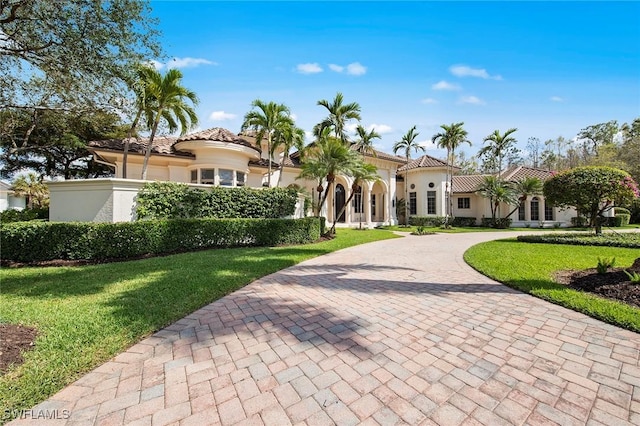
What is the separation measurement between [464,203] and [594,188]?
1922cm

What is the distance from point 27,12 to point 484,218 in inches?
1351

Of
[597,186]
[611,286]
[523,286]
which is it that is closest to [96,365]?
[523,286]

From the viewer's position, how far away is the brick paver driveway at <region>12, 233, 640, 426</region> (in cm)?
239

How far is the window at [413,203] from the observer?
30.4m

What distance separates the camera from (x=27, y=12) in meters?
5.38

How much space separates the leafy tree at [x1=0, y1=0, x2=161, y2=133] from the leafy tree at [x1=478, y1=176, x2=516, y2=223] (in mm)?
30510

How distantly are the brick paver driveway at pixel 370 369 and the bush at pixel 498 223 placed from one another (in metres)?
28.1

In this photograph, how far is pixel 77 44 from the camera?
19.1 feet

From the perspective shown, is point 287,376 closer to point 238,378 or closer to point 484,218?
point 238,378

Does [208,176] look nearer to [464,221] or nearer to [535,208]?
[464,221]

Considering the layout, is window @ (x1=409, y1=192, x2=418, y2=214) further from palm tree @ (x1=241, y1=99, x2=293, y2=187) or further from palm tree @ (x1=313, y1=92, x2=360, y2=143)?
palm tree @ (x1=241, y1=99, x2=293, y2=187)

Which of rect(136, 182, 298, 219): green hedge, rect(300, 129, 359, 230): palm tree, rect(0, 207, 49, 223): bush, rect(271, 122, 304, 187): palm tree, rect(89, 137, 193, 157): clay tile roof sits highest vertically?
rect(271, 122, 304, 187): palm tree

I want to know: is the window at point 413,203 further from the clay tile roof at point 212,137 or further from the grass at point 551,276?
the clay tile roof at point 212,137

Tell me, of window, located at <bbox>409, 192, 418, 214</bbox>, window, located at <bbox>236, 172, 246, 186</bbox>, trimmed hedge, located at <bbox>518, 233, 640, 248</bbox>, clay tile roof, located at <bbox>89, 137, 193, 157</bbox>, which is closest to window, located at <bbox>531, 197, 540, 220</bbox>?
window, located at <bbox>409, 192, 418, 214</bbox>
